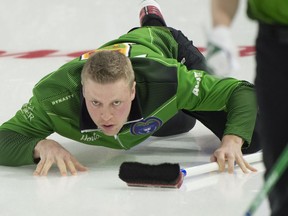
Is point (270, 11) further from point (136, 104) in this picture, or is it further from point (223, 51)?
point (136, 104)

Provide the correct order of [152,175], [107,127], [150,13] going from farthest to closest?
[150,13] → [107,127] → [152,175]

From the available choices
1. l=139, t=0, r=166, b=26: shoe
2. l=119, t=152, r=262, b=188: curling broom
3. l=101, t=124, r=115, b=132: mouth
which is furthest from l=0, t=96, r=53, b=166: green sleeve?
l=139, t=0, r=166, b=26: shoe

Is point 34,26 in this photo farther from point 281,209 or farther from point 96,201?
point 281,209

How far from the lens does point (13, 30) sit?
4027mm

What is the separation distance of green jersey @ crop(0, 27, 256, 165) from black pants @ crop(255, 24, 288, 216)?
982 millimetres

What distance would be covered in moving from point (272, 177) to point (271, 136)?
0.24ft

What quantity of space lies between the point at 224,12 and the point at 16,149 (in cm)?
117

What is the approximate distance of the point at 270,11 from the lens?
93cm

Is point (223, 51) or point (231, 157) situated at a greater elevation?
point (223, 51)

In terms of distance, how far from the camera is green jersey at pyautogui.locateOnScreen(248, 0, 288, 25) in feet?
3.03

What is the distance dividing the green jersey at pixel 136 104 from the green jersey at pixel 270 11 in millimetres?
993

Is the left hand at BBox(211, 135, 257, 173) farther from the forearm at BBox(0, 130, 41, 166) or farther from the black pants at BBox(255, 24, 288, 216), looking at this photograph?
the black pants at BBox(255, 24, 288, 216)

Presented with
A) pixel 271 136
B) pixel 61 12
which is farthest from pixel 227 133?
pixel 61 12

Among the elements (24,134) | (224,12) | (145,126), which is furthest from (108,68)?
(224,12)
